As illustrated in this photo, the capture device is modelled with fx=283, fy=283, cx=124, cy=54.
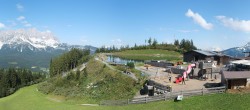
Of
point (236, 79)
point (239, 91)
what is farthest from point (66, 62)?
point (239, 91)

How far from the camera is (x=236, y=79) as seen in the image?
154ft

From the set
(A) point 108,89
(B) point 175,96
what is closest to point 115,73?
(A) point 108,89

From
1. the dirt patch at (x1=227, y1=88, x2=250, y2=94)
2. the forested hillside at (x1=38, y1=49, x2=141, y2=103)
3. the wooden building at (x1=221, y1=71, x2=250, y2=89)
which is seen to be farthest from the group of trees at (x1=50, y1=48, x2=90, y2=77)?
the dirt patch at (x1=227, y1=88, x2=250, y2=94)

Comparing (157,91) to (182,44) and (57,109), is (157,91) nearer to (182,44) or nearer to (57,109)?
(57,109)

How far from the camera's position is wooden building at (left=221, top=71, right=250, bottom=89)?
152 ft

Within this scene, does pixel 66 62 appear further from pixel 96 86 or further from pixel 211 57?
pixel 211 57

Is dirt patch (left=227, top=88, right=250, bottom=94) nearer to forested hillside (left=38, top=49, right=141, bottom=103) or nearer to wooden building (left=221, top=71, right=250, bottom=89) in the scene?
wooden building (left=221, top=71, right=250, bottom=89)

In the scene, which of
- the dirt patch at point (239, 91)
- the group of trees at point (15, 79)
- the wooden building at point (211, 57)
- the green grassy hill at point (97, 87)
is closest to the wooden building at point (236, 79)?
the dirt patch at point (239, 91)

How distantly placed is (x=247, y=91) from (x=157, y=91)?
15.5 metres

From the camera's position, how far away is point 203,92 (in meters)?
45.6

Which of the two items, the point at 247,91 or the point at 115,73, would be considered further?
the point at 115,73

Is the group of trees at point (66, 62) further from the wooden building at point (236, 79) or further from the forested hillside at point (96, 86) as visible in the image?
the wooden building at point (236, 79)

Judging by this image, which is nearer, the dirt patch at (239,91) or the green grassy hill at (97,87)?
the dirt patch at (239,91)

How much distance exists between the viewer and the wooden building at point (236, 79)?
46375 mm
